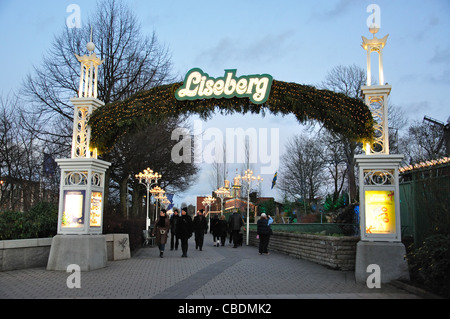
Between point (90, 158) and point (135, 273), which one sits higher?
point (90, 158)

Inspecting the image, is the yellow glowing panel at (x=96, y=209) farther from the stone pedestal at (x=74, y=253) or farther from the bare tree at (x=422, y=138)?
the bare tree at (x=422, y=138)

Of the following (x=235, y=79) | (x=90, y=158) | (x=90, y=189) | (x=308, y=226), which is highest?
(x=235, y=79)

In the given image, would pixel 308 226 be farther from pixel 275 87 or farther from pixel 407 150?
pixel 407 150

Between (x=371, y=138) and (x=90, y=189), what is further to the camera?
(x=90, y=189)

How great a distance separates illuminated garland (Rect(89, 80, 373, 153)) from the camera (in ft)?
36.6

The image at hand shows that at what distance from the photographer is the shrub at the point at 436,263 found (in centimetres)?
782

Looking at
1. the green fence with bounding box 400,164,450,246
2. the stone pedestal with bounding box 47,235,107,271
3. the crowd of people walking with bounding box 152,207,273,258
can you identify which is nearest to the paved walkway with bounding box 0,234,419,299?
the stone pedestal with bounding box 47,235,107,271

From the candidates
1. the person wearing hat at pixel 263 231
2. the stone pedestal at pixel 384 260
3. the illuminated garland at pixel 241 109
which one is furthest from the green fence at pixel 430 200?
the person wearing hat at pixel 263 231

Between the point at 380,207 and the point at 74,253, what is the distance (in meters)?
8.32

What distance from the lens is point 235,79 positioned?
11539 millimetres

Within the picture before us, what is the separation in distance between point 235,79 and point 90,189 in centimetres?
528

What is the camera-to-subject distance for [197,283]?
9281 mm
